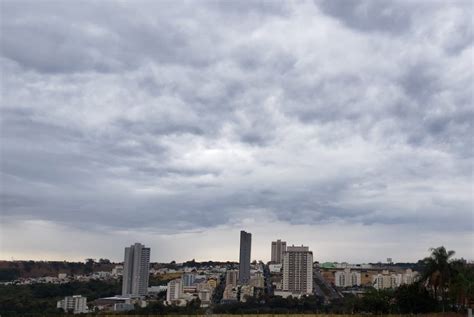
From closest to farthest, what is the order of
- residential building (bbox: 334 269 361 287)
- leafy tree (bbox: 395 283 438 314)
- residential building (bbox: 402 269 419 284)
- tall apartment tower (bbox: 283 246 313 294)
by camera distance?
1. leafy tree (bbox: 395 283 438 314)
2. residential building (bbox: 402 269 419 284)
3. tall apartment tower (bbox: 283 246 313 294)
4. residential building (bbox: 334 269 361 287)

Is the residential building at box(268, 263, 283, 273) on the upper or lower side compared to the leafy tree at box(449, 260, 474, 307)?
upper

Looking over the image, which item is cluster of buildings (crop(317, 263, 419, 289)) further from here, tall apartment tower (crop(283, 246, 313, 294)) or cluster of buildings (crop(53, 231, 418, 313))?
tall apartment tower (crop(283, 246, 313, 294))

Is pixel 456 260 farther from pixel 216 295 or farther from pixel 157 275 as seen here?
pixel 157 275

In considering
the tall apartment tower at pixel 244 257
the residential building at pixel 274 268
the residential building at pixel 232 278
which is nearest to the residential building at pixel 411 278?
the residential building at pixel 232 278

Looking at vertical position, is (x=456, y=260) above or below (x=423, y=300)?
above

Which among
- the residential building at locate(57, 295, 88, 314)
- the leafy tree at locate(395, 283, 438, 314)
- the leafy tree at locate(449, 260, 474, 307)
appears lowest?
the residential building at locate(57, 295, 88, 314)

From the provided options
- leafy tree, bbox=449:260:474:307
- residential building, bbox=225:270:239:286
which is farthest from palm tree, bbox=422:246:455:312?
residential building, bbox=225:270:239:286

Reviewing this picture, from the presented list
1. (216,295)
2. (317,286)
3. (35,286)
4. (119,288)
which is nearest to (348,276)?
(317,286)

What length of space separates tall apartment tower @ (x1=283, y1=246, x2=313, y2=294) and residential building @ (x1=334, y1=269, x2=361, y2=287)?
1021 centimetres

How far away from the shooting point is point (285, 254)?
476 feet

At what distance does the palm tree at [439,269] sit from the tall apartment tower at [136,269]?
78210 millimetres

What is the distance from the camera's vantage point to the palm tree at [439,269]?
108 feet

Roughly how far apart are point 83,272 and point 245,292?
2209 inches

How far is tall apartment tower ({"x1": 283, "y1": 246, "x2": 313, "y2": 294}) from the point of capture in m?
131
